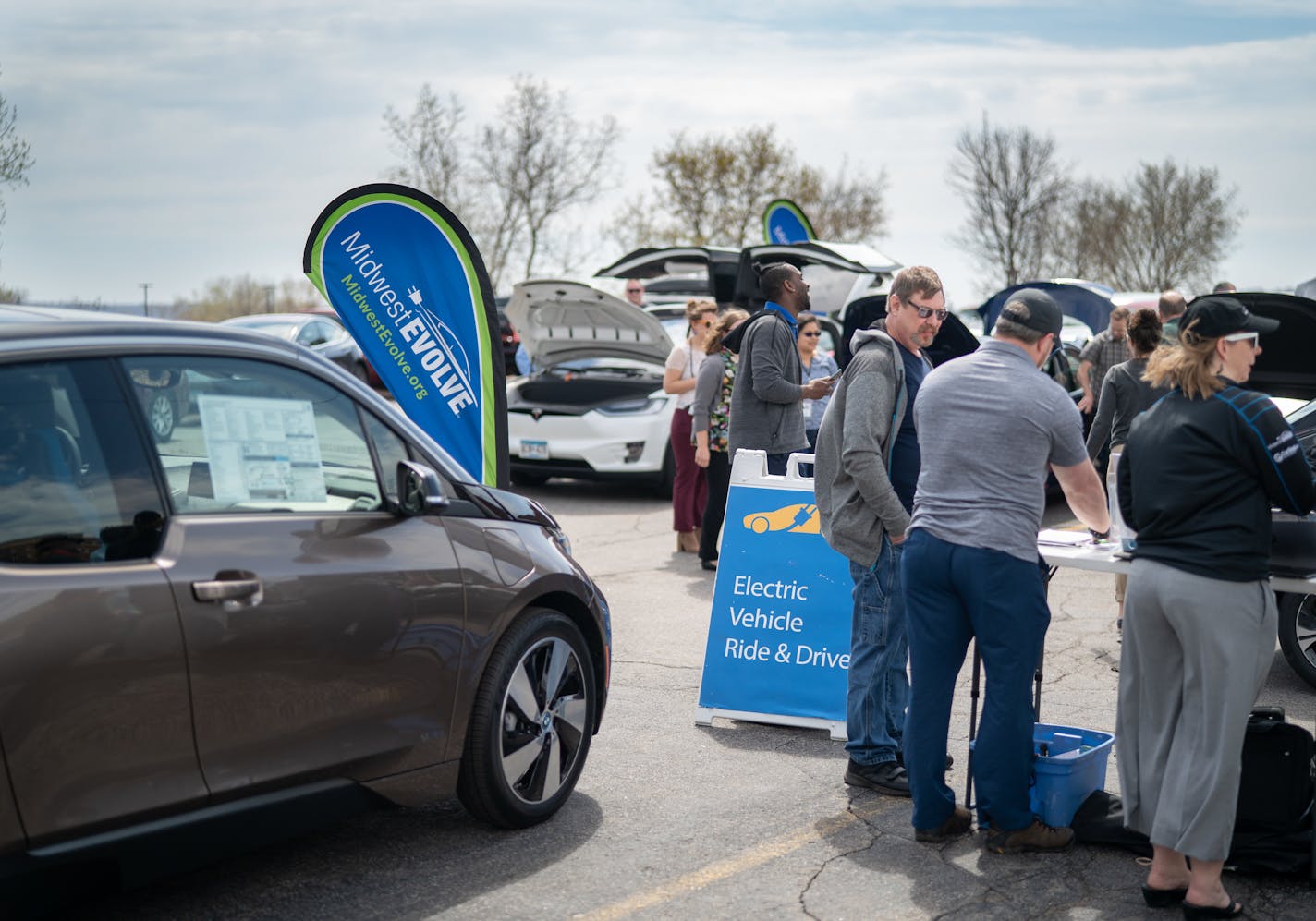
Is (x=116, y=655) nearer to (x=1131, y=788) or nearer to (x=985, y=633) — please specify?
(x=985, y=633)

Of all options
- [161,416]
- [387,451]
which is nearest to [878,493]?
[387,451]

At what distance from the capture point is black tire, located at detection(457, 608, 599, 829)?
444cm

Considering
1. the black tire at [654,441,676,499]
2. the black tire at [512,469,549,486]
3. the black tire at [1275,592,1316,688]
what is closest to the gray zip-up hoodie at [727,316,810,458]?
the black tire at [1275,592,1316,688]

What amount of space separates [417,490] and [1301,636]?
4.67m

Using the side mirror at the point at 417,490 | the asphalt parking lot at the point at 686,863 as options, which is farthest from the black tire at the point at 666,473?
the side mirror at the point at 417,490

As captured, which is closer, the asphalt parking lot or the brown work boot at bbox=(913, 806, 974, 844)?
the asphalt parking lot

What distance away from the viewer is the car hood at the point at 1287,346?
7.96m

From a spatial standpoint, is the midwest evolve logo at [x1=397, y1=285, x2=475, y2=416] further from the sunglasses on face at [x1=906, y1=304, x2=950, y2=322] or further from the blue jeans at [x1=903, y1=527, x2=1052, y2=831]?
the blue jeans at [x1=903, y1=527, x2=1052, y2=831]

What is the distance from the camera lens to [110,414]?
11.5ft

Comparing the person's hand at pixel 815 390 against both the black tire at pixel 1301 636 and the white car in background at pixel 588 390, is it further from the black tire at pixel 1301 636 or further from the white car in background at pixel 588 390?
the white car in background at pixel 588 390

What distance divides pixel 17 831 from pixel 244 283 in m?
58.6

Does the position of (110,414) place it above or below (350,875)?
above

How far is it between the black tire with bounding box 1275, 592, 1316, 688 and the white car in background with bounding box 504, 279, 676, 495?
6560 mm

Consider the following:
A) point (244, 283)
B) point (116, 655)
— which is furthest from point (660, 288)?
point (244, 283)
